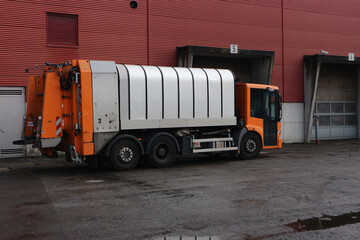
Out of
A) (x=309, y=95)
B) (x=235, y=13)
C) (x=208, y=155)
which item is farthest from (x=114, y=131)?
(x=309, y=95)

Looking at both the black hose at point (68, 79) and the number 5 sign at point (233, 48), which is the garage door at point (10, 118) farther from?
the number 5 sign at point (233, 48)

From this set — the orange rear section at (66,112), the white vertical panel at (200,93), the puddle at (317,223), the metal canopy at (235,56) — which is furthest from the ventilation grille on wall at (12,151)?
the puddle at (317,223)

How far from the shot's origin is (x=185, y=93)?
12984 millimetres

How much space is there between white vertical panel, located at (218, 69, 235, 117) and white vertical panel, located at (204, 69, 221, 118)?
8.6 inches

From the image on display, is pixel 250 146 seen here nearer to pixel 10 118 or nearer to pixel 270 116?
pixel 270 116

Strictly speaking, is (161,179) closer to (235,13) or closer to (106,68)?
(106,68)

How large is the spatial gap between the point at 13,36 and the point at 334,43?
17.3m

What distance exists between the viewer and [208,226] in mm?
5996

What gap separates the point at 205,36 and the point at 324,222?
572 inches

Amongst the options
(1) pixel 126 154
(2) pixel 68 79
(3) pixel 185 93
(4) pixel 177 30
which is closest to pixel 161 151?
(1) pixel 126 154

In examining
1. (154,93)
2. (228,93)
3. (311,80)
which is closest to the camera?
(154,93)

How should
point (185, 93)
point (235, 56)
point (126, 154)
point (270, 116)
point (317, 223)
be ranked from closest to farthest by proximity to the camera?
point (317, 223) → point (126, 154) → point (185, 93) → point (270, 116) → point (235, 56)

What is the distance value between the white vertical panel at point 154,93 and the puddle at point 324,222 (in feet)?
22.8

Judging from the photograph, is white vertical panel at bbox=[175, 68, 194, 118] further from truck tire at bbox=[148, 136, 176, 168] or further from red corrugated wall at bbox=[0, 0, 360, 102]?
red corrugated wall at bbox=[0, 0, 360, 102]
